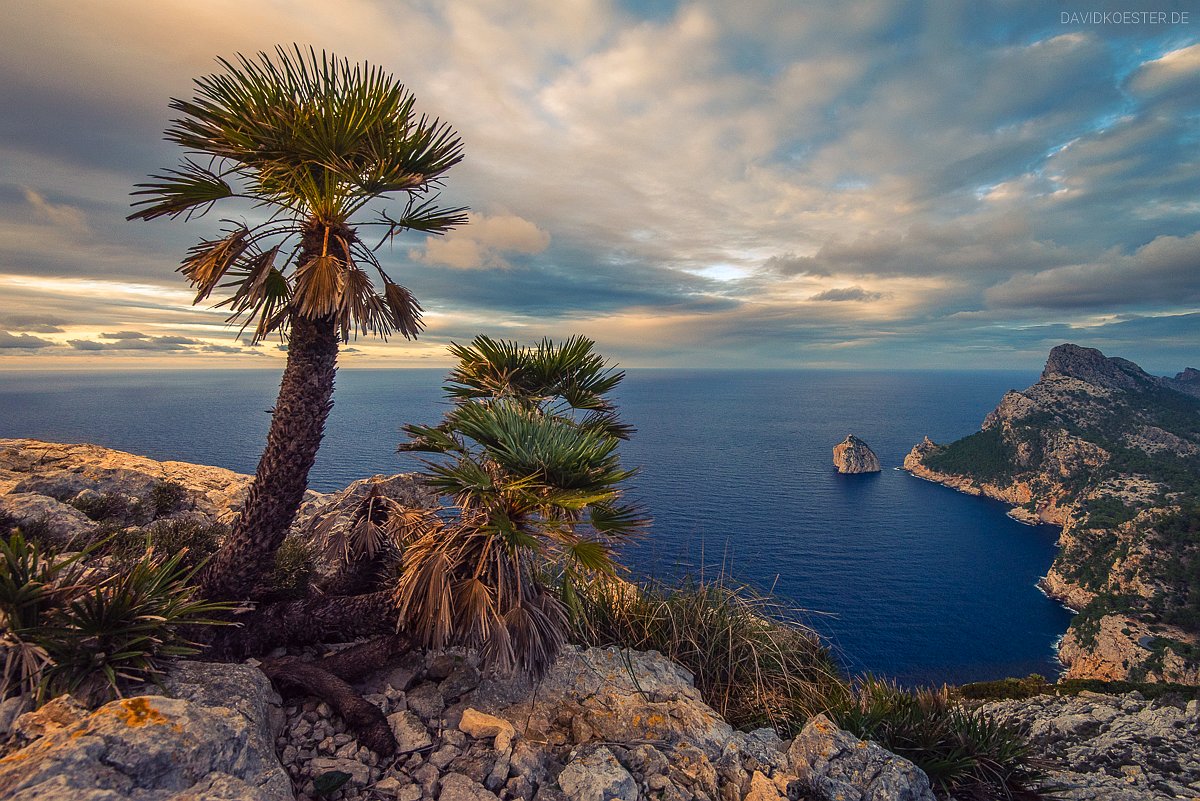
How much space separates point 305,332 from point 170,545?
3.85 m

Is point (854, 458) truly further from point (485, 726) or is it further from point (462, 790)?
point (462, 790)

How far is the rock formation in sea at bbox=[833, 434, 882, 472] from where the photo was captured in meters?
111

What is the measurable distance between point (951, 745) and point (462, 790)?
4.71m

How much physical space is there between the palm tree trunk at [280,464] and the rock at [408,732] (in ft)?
7.54

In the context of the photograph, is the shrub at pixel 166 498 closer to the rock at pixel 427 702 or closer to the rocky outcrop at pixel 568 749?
the rocky outcrop at pixel 568 749

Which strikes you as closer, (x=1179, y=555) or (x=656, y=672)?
(x=656, y=672)

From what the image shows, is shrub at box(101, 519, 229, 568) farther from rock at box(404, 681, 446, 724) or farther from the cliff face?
the cliff face

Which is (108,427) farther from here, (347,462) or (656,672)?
(656,672)

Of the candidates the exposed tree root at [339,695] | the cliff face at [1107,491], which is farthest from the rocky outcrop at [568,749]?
the cliff face at [1107,491]

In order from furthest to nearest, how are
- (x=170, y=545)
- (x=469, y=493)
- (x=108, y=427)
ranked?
(x=108, y=427)
(x=170, y=545)
(x=469, y=493)

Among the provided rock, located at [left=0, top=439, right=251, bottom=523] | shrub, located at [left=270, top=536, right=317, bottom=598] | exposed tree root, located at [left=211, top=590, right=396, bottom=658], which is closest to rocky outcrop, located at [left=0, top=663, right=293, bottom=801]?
exposed tree root, located at [left=211, top=590, right=396, bottom=658]

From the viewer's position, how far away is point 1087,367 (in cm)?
14938

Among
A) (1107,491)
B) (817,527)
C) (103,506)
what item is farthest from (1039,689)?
(1107,491)

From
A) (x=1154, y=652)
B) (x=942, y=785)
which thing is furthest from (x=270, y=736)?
(x=1154, y=652)
